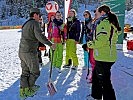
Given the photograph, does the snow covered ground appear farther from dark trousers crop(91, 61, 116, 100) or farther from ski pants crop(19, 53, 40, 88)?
dark trousers crop(91, 61, 116, 100)

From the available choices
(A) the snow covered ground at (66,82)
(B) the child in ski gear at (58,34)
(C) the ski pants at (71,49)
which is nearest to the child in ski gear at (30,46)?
(A) the snow covered ground at (66,82)

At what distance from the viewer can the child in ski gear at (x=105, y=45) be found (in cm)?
489

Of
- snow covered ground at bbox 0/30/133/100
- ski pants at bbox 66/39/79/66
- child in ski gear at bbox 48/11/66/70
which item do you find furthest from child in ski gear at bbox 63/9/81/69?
snow covered ground at bbox 0/30/133/100

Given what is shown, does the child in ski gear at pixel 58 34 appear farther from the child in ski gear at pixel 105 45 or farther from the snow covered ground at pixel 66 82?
the child in ski gear at pixel 105 45

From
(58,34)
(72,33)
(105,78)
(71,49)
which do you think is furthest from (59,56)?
(105,78)

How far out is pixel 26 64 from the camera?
592 cm

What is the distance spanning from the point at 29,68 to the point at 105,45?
5.36ft

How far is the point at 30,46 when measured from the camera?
5.82 metres

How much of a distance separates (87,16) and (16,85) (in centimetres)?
256

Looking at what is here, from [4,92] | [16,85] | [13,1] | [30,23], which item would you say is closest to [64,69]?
[16,85]

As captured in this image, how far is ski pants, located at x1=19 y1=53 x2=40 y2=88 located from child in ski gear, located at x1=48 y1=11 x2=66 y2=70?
8.65 feet

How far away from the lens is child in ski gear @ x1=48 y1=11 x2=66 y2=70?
27.7 feet

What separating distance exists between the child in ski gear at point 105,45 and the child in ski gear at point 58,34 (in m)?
3.28

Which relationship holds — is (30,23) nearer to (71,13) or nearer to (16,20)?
(71,13)
